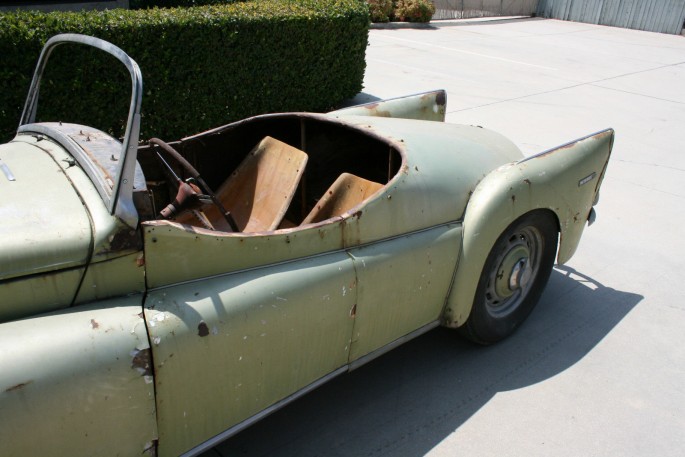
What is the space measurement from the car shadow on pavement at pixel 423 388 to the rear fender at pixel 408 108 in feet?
5.00

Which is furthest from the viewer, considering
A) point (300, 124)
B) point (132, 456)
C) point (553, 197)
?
point (300, 124)

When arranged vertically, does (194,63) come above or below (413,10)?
below

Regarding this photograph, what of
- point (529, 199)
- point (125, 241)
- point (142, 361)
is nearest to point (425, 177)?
point (529, 199)

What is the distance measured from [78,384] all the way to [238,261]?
27.3 inches

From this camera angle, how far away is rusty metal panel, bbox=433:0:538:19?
17531 mm

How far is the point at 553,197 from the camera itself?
3279 millimetres

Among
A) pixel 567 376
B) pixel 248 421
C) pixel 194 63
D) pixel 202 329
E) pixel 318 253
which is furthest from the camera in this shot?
pixel 194 63

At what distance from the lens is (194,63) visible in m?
6.08

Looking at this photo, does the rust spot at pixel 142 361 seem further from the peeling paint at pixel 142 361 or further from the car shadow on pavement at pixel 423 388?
the car shadow on pavement at pixel 423 388

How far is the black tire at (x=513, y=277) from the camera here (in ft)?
10.4

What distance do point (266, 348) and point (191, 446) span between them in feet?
1.41

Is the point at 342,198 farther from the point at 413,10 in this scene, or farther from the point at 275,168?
the point at 413,10

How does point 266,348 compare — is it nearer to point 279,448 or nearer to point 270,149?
point 279,448

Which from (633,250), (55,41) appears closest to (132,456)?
(55,41)
